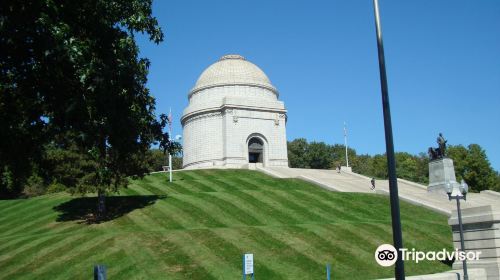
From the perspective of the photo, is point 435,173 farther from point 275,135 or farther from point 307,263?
point 307,263

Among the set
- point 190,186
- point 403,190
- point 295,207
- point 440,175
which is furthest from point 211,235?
point 440,175

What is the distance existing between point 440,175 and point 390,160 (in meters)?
35.1

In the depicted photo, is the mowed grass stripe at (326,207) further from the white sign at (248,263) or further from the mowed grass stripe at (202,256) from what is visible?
the white sign at (248,263)

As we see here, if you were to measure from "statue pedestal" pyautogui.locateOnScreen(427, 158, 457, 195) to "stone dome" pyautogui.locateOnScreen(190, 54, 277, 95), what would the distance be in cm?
2769

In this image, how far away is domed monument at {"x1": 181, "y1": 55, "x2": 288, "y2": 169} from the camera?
5788cm

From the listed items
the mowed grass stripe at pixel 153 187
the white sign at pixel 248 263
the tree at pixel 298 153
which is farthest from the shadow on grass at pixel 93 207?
the tree at pixel 298 153

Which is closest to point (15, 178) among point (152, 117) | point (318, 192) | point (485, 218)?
point (152, 117)

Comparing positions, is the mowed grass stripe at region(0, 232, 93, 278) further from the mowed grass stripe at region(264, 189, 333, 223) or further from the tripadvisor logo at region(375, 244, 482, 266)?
the tripadvisor logo at region(375, 244, 482, 266)

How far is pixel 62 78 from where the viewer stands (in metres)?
12.5

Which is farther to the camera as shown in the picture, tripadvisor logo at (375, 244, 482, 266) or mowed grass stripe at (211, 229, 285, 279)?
tripadvisor logo at (375, 244, 482, 266)

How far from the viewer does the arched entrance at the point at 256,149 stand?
59.0 meters

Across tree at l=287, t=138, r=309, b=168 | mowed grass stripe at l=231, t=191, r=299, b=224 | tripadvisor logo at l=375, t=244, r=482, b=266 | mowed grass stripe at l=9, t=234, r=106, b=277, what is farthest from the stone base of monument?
tree at l=287, t=138, r=309, b=168

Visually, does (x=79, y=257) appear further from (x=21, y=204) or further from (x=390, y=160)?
(x=21, y=204)

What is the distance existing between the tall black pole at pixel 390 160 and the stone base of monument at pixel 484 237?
12.0 meters
